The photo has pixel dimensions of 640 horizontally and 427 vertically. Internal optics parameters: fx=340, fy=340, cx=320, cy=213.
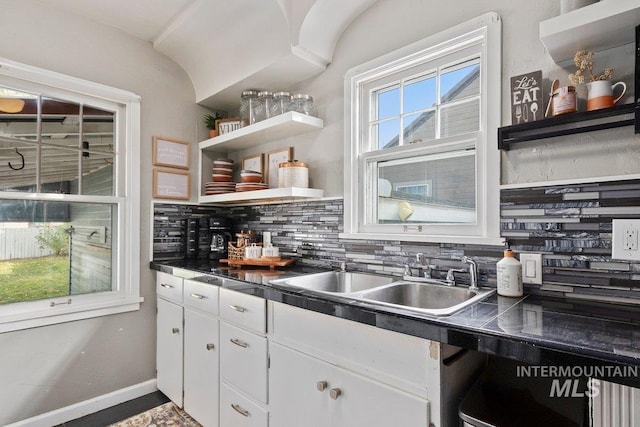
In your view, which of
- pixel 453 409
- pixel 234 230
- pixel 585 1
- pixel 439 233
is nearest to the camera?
→ pixel 453 409

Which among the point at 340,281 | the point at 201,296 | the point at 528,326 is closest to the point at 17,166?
the point at 201,296

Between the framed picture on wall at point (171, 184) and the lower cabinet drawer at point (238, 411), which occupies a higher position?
the framed picture on wall at point (171, 184)

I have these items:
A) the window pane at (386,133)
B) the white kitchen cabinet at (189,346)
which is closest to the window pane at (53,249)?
the white kitchen cabinet at (189,346)

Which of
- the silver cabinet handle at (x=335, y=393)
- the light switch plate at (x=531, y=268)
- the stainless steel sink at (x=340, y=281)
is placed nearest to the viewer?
the silver cabinet handle at (x=335, y=393)

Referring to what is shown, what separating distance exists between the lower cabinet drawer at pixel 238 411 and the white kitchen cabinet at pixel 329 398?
3.6 inches

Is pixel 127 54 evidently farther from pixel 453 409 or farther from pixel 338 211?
pixel 453 409

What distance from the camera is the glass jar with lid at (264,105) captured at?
2.38 metres

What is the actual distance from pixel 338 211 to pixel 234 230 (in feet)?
3.76

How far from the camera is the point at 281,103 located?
232 cm

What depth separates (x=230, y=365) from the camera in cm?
178

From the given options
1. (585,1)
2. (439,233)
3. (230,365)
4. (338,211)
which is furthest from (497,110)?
(230,365)

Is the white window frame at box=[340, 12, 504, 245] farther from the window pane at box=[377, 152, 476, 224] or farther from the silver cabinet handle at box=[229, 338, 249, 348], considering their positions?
the silver cabinet handle at box=[229, 338, 249, 348]

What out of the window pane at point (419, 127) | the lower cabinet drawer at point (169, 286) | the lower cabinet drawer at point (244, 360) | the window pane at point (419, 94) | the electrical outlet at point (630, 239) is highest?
the window pane at point (419, 94)

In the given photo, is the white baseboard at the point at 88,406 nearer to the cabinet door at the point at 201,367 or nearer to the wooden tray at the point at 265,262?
the cabinet door at the point at 201,367
